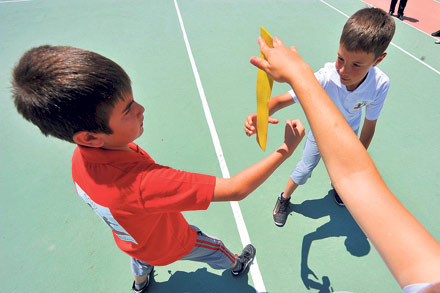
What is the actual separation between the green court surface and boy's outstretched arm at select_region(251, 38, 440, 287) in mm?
1732

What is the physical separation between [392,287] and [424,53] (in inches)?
213

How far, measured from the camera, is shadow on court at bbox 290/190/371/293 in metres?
2.17

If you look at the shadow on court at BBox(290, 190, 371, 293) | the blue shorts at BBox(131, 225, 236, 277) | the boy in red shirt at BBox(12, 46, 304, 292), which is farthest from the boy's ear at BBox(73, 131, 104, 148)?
the shadow on court at BBox(290, 190, 371, 293)

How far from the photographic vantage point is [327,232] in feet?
8.16

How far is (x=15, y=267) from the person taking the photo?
2.35 metres

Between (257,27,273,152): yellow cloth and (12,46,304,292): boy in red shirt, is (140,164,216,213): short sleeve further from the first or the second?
(257,27,273,152): yellow cloth

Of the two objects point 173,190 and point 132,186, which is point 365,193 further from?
point 132,186

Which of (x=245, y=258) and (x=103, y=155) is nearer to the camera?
(x=103, y=155)

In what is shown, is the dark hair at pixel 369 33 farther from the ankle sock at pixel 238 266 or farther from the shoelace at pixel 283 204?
the ankle sock at pixel 238 266

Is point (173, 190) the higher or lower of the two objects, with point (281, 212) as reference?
higher

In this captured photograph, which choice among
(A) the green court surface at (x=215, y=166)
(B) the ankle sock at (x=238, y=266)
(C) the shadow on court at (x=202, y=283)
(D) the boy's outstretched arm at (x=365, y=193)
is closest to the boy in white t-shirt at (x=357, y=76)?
(D) the boy's outstretched arm at (x=365, y=193)

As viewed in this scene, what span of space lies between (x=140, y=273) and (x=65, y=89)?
1.52 meters

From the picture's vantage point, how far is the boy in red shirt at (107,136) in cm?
96

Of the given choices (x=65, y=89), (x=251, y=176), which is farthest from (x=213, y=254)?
(x=65, y=89)
